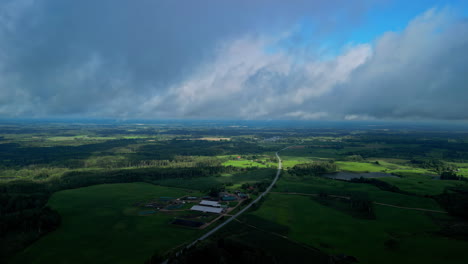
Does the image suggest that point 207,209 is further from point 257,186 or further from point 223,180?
point 223,180

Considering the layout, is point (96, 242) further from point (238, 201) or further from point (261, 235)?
point (238, 201)

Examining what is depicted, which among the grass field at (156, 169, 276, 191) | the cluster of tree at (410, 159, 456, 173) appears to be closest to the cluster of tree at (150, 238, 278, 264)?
the grass field at (156, 169, 276, 191)

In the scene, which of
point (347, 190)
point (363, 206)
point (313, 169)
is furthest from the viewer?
point (313, 169)

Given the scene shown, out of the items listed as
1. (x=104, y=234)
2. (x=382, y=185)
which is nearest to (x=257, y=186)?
(x=382, y=185)

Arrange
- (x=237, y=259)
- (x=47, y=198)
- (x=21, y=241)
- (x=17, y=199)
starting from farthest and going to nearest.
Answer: (x=47, y=198) < (x=17, y=199) < (x=21, y=241) < (x=237, y=259)

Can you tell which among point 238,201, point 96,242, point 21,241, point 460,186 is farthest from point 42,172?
point 460,186

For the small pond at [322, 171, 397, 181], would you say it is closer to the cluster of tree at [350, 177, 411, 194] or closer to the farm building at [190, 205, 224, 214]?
the cluster of tree at [350, 177, 411, 194]

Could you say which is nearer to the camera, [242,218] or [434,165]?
[242,218]
